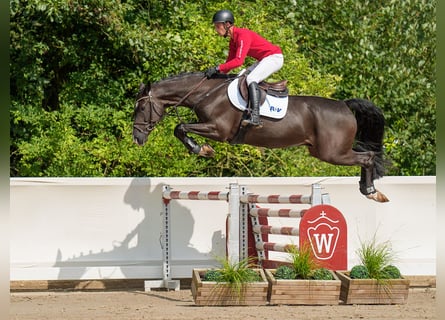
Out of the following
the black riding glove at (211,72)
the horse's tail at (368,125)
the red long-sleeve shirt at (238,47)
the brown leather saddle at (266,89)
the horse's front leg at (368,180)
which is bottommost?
the horse's front leg at (368,180)

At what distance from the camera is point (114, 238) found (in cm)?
829

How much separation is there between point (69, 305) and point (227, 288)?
144cm

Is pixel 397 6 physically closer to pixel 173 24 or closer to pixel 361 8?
pixel 361 8

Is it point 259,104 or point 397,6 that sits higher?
point 397,6

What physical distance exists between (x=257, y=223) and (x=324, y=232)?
1.39 m

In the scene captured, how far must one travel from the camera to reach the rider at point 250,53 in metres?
6.89

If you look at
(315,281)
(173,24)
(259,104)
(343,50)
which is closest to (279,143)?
(259,104)

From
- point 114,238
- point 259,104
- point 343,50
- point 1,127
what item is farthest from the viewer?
point 343,50

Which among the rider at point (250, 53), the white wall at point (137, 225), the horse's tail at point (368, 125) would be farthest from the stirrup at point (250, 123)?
the white wall at point (137, 225)

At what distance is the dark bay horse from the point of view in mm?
7227

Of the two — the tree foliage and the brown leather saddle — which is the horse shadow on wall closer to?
the brown leather saddle

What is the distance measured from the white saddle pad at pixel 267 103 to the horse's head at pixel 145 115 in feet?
2.28

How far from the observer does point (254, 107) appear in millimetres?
7117

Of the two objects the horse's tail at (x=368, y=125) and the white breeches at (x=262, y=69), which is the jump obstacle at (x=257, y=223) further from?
the horse's tail at (x=368, y=125)
